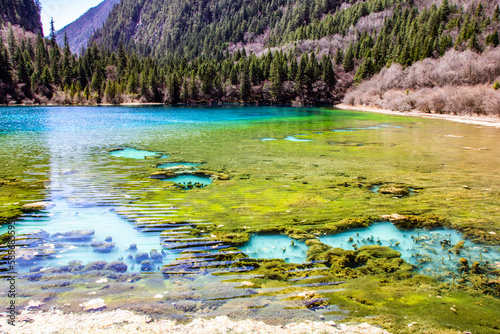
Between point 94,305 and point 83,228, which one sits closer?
point 94,305

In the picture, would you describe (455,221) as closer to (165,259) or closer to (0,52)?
(165,259)

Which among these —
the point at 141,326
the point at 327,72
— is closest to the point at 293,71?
the point at 327,72

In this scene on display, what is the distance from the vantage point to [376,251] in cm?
604

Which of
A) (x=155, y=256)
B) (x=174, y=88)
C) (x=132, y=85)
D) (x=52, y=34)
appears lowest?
(x=155, y=256)

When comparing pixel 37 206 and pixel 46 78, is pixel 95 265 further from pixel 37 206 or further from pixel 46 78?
pixel 46 78

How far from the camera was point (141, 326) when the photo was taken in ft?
12.5

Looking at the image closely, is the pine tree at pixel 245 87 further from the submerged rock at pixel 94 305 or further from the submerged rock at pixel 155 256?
the submerged rock at pixel 94 305

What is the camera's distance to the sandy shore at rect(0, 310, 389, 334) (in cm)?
372

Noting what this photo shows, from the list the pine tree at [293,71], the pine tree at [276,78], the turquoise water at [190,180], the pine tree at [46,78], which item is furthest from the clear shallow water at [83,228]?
the pine tree at [46,78]

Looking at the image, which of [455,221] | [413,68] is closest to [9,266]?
[455,221]

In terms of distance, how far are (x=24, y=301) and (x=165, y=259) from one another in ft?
6.58

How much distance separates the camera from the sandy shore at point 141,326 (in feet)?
12.2

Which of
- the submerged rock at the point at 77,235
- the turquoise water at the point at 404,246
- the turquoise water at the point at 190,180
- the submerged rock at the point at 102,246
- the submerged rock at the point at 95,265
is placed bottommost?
the turquoise water at the point at 404,246

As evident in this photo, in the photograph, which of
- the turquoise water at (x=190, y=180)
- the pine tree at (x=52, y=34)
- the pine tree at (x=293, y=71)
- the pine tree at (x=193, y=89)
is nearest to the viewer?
the turquoise water at (x=190, y=180)
